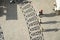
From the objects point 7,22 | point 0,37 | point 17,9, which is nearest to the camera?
point 0,37

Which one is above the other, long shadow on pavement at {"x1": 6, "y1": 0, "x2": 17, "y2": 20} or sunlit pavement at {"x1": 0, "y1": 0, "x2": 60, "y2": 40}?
long shadow on pavement at {"x1": 6, "y1": 0, "x2": 17, "y2": 20}

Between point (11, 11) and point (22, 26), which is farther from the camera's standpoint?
point (11, 11)

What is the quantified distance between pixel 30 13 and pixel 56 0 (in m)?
0.96

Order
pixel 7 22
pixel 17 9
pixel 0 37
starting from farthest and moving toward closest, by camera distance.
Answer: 1. pixel 17 9
2. pixel 7 22
3. pixel 0 37

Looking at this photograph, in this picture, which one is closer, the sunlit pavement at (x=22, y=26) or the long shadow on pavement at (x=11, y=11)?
the sunlit pavement at (x=22, y=26)

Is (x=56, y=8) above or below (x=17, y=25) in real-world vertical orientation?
above

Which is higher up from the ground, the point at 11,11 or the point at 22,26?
the point at 11,11

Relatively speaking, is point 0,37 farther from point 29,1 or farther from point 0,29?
point 29,1

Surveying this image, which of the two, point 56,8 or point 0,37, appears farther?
point 56,8

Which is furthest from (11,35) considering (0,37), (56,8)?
(56,8)

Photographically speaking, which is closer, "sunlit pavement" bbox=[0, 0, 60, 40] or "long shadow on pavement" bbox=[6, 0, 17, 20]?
"sunlit pavement" bbox=[0, 0, 60, 40]

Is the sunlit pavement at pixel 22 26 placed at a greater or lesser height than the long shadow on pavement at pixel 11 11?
lesser

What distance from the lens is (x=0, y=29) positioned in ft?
20.1

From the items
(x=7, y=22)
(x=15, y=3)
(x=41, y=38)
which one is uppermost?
(x=15, y=3)
